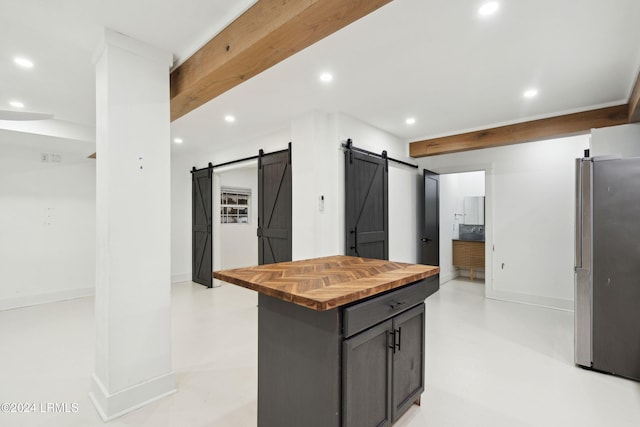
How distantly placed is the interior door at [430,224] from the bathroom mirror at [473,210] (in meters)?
1.57

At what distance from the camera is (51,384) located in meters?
2.41

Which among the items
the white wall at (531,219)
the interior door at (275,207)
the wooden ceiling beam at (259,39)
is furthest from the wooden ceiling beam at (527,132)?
the wooden ceiling beam at (259,39)

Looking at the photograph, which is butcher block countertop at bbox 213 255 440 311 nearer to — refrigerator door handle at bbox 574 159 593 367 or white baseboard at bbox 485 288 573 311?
refrigerator door handle at bbox 574 159 593 367

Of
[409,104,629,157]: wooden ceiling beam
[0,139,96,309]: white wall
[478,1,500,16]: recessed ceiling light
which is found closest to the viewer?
[478,1,500,16]: recessed ceiling light

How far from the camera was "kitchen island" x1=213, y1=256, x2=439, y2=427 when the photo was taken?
1459 millimetres

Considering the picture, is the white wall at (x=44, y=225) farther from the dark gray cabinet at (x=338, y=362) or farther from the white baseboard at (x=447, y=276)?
the white baseboard at (x=447, y=276)

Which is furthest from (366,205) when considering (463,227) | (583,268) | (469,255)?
(463,227)

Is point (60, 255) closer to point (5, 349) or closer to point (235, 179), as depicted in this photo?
point (5, 349)

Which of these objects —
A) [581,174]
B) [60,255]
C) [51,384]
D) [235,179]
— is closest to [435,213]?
[581,174]

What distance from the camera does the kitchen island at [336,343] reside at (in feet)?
4.79

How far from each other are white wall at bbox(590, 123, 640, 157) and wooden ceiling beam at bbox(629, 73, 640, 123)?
12cm

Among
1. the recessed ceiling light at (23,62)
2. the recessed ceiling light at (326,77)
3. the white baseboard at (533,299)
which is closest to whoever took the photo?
the recessed ceiling light at (23,62)

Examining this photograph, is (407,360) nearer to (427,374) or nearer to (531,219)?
(427,374)

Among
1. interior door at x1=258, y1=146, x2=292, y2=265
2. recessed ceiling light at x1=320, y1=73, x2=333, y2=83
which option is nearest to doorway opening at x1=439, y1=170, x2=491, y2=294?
interior door at x1=258, y1=146, x2=292, y2=265
